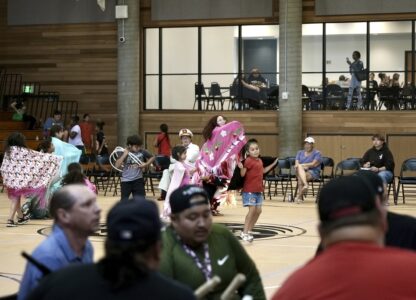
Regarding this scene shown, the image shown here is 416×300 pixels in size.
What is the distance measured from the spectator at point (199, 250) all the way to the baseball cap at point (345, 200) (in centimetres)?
164

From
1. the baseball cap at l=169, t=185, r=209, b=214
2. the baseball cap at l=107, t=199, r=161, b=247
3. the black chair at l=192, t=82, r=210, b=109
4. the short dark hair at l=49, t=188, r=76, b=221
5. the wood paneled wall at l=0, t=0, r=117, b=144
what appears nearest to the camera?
the baseball cap at l=107, t=199, r=161, b=247

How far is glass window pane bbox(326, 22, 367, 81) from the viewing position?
28312 millimetres

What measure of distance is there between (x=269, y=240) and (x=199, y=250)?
8603 millimetres

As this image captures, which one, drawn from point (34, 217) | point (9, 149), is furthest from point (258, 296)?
point (34, 217)

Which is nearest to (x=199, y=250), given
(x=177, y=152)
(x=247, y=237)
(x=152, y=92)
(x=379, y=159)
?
(x=247, y=237)

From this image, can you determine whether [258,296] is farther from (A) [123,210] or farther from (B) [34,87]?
(B) [34,87]

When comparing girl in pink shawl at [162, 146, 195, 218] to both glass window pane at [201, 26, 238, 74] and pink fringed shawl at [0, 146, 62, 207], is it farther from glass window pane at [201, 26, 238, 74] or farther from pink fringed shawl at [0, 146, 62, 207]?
glass window pane at [201, 26, 238, 74]

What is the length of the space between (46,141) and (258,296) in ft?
37.9

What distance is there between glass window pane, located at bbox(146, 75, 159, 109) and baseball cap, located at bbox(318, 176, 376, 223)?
26.5m

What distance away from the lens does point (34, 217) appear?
16.5 metres

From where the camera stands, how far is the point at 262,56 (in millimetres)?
29109

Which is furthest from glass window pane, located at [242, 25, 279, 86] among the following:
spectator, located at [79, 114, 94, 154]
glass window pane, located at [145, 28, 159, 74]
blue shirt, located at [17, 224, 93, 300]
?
blue shirt, located at [17, 224, 93, 300]

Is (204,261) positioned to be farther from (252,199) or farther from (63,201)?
(252,199)

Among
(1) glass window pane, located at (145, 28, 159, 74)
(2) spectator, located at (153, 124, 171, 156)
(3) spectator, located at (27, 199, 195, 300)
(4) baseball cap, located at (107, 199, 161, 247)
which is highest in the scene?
(1) glass window pane, located at (145, 28, 159, 74)
